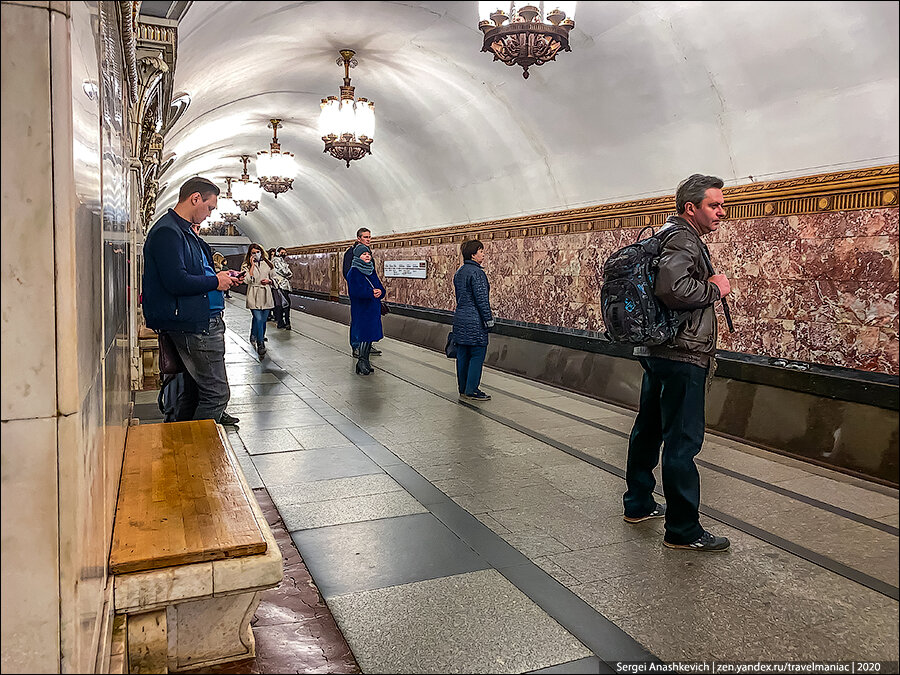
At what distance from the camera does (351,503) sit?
12.6 feet

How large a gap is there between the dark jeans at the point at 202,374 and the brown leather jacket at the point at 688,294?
8.48 feet

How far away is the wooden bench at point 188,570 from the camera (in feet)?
6.81

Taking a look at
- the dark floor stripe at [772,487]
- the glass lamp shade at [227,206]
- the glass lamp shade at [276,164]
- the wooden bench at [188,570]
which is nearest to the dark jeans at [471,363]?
the dark floor stripe at [772,487]

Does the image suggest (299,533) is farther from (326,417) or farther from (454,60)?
(454,60)

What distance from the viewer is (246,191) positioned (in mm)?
15305

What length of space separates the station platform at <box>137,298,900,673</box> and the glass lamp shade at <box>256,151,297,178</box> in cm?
674

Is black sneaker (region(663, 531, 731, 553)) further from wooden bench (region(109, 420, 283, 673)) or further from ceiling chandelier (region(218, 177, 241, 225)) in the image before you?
ceiling chandelier (region(218, 177, 241, 225))

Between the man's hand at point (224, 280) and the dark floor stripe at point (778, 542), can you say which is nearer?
the dark floor stripe at point (778, 542)

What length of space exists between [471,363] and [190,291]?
3.52 meters

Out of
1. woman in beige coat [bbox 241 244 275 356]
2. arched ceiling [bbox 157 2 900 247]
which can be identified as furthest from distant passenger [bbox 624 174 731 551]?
woman in beige coat [bbox 241 244 275 356]

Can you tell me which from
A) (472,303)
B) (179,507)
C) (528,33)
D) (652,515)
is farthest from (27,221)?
(472,303)

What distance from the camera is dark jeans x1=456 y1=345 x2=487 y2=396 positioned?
686cm

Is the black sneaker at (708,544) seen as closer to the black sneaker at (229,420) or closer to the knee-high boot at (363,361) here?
the black sneaker at (229,420)

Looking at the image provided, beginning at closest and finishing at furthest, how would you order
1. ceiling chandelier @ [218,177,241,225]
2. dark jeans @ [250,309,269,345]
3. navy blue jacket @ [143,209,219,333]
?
1. navy blue jacket @ [143,209,219,333]
2. dark jeans @ [250,309,269,345]
3. ceiling chandelier @ [218,177,241,225]
